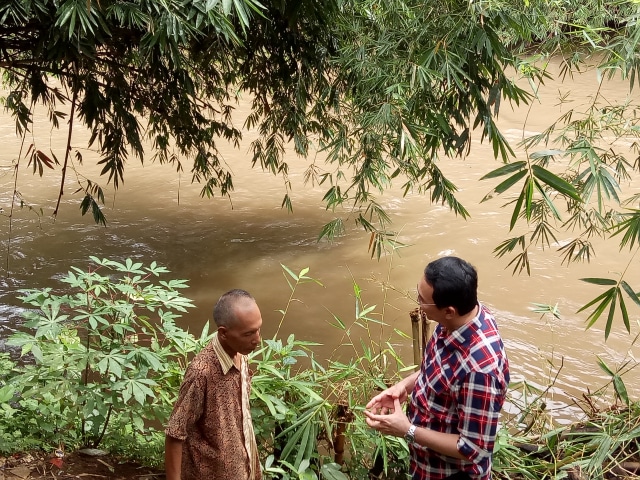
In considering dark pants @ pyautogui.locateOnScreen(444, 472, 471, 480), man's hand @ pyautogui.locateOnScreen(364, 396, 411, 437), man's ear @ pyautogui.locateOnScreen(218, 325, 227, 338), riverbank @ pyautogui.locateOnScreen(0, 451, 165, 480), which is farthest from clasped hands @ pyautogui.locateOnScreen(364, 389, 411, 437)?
riverbank @ pyautogui.locateOnScreen(0, 451, 165, 480)

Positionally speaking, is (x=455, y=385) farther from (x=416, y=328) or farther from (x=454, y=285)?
(x=416, y=328)

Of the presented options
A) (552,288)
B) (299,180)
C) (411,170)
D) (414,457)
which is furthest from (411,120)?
(299,180)

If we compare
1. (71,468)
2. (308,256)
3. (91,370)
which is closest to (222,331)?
(91,370)

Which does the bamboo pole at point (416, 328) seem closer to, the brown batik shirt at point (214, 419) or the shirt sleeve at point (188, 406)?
the brown batik shirt at point (214, 419)

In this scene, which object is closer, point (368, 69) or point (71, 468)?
point (71, 468)

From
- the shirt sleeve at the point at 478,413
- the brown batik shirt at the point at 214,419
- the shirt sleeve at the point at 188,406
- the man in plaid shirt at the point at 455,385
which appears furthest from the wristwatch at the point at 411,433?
the shirt sleeve at the point at 188,406

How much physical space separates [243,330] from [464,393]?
629 mm

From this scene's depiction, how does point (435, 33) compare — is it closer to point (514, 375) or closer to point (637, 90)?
point (514, 375)

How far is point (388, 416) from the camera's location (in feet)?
6.64

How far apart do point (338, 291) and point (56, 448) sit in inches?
150

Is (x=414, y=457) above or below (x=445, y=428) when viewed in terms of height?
below

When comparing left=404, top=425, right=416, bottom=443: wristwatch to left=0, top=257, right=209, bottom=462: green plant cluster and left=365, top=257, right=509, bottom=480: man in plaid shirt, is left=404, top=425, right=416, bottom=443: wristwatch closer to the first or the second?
left=365, top=257, right=509, bottom=480: man in plaid shirt

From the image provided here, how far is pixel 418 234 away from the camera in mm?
7578

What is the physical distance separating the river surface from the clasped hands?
2958 millimetres
